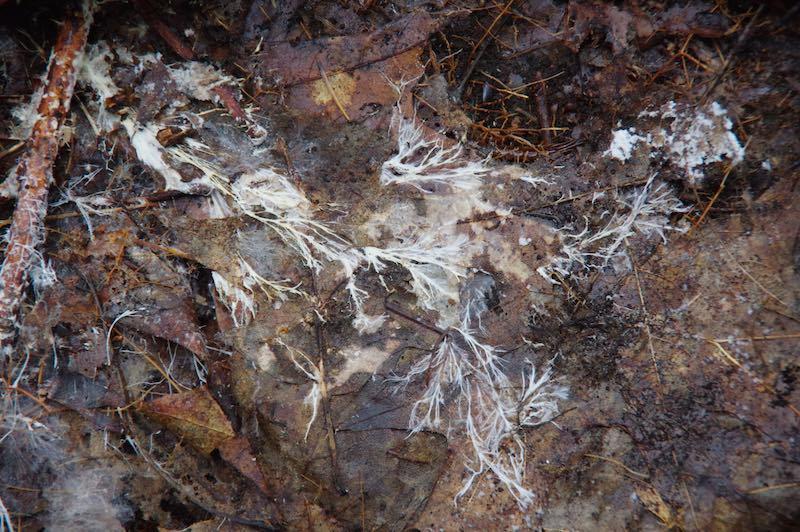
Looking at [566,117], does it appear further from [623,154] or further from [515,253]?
[515,253]

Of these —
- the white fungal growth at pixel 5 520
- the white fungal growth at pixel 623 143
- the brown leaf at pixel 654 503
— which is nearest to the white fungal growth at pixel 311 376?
the white fungal growth at pixel 5 520

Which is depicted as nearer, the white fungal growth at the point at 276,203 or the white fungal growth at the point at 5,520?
the white fungal growth at the point at 5,520

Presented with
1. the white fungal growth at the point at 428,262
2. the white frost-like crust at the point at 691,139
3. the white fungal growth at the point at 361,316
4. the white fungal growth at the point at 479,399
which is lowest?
the white fungal growth at the point at 479,399

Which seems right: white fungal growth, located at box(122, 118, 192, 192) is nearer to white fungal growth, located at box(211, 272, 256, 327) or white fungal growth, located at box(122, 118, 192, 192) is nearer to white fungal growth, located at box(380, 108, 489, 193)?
white fungal growth, located at box(211, 272, 256, 327)

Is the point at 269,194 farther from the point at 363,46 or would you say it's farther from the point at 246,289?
the point at 363,46

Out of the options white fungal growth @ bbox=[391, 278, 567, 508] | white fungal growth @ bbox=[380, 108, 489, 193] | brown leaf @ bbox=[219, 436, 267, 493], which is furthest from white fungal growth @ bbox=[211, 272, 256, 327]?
white fungal growth @ bbox=[380, 108, 489, 193]

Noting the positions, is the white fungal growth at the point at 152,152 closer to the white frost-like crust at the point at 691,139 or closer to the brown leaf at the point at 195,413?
the brown leaf at the point at 195,413
